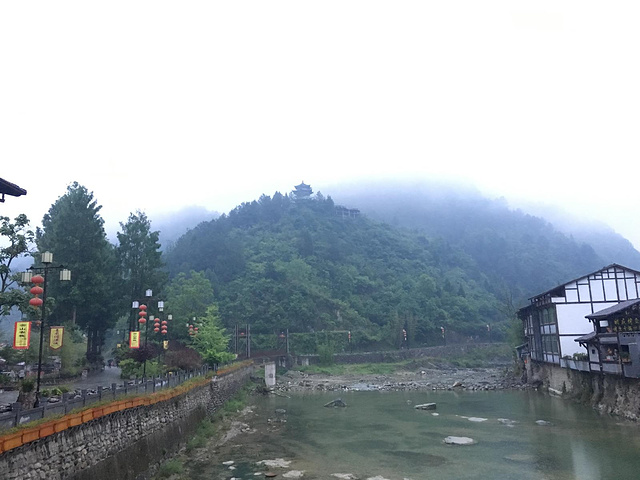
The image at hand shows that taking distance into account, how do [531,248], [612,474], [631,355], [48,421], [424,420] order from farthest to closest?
[531,248] < [424,420] < [631,355] < [612,474] < [48,421]

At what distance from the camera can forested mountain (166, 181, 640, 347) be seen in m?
101

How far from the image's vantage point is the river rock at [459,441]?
Answer: 24453mm

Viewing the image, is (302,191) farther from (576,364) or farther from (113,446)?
(113,446)

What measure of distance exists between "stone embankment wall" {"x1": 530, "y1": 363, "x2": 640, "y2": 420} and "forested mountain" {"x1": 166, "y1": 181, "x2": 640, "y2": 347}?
1263 inches

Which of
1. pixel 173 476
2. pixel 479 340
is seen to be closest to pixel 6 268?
pixel 173 476

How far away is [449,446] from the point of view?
78.8 ft

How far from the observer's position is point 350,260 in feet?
447

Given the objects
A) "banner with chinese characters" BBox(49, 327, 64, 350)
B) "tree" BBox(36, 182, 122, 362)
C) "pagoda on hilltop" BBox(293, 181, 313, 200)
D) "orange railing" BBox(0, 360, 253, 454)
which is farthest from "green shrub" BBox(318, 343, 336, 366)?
"pagoda on hilltop" BBox(293, 181, 313, 200)

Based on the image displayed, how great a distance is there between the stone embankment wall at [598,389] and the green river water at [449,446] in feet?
3.58

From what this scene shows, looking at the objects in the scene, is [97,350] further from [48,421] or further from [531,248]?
[531,248]

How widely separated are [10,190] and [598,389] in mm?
39383

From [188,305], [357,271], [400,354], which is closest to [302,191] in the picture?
Answer: [357,271]

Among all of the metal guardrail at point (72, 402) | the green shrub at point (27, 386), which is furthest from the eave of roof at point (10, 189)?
the metal guardrail at point (72, 402)

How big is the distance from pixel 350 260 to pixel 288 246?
19.8m
